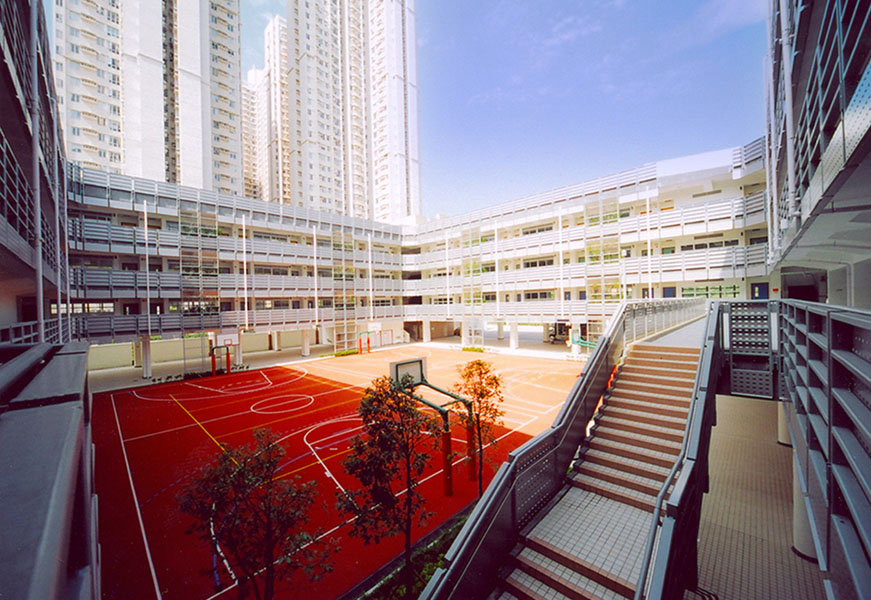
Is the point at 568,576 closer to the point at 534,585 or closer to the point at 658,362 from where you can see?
the point at 534,585

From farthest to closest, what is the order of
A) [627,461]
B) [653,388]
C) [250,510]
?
[653,388] → [627,461] → [250,510]

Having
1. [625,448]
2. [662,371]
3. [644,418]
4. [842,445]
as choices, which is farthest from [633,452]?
[842,445]

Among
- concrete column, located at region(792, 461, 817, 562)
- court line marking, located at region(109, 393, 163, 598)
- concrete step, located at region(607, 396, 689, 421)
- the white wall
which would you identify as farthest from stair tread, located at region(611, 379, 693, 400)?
the white wall

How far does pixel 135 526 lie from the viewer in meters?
9.34

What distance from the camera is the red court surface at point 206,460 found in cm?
764

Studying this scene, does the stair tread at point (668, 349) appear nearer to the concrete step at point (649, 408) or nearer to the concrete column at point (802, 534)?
the concrete step at point (649, 408)

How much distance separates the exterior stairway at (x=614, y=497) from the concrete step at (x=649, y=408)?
19 millimetres

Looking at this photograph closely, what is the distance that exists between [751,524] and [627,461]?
17.5 ft

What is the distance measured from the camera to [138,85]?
39281mm

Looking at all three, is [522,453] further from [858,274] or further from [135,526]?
[858,274]

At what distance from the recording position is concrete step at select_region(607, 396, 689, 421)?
800cm

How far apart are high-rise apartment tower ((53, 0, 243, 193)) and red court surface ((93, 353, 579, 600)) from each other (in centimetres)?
2882

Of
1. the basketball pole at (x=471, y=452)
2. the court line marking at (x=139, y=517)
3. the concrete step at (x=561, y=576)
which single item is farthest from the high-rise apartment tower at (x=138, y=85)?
the concrete step at (x=561, y=576)

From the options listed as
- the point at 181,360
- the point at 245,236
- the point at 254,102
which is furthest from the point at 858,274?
the point at 254,102
